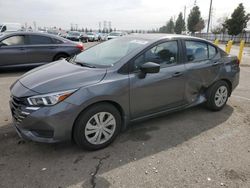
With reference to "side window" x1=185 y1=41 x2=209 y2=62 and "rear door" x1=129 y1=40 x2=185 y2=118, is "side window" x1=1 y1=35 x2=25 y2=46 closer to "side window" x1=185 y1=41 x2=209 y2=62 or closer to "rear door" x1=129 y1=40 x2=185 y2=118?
A: "rear door" x1=129 y1=40 x2=185 y2=118

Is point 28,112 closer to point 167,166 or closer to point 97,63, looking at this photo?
point 97,63

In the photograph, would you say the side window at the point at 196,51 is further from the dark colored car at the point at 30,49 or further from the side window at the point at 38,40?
the side window at the point at 38,40

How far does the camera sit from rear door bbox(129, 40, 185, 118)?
3467 mm

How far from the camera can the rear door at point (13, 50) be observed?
25.5ft

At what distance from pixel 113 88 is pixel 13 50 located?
6027 millimetres

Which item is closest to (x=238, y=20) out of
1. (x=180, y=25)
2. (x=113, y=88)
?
(x=180, y=25)

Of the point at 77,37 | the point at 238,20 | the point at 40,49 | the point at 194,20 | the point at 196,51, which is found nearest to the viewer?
the point at 196,51

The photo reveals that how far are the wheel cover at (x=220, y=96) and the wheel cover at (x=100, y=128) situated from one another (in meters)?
2.38

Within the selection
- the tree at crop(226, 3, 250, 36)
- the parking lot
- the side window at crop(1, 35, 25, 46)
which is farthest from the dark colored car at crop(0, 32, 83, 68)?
the tree at crop(226, 3, 250, 36)

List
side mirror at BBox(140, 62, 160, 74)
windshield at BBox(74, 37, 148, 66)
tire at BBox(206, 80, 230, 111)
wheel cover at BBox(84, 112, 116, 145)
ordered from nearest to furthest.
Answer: wheel cover at BBox(84, 112, 116, 145) < side mirror at BBox(140, 62, 160, 74) < windshield at BBox(74, 37, 148, 66) < tire at BBox(206, 80, 230, 111)

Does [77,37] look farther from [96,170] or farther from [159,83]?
[96,170]

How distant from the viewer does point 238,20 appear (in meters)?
39.8

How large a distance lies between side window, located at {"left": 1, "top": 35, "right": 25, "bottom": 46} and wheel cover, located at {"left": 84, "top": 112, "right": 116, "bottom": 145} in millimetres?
6172

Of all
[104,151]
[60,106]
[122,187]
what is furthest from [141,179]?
[60,106]
